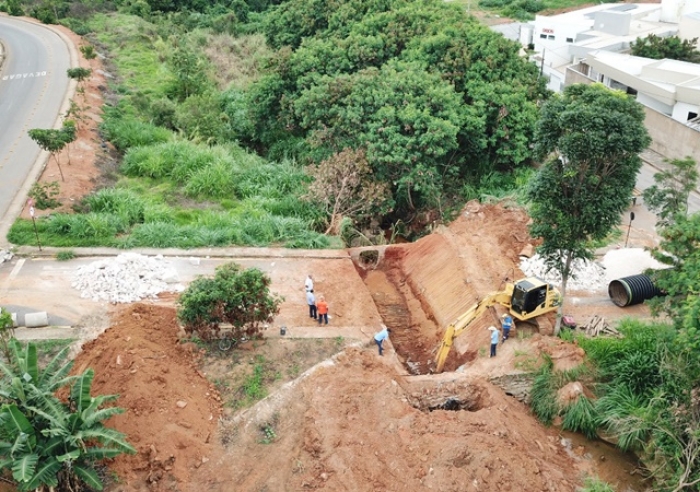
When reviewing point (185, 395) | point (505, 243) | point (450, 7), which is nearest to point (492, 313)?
point (505, 243)

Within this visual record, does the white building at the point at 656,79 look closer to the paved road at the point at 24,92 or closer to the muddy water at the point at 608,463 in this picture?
the muddy water at the point at 608,463

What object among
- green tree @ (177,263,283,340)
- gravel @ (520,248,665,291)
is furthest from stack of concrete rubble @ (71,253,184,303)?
gravel @ (520,248,665,291)

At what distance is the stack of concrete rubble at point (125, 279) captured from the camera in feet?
70.4

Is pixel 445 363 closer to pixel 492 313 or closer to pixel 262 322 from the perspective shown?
pixel 492 313

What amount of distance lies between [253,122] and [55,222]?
14.0 meters

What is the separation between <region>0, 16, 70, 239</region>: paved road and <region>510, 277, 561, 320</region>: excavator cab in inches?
752

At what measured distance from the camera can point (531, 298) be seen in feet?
65.7

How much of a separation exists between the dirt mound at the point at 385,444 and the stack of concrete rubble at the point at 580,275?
6018 millimetres

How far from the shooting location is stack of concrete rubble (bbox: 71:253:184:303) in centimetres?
2145

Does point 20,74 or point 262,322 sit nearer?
point 262,322

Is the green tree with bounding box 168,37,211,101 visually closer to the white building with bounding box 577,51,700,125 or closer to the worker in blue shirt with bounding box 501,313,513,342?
the white building with bounding box 577,51,700,125

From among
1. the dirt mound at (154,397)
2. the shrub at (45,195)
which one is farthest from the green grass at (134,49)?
the dirt mound at (154,397)

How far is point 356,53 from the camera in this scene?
34.5 metres

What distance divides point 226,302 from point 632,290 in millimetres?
13079
